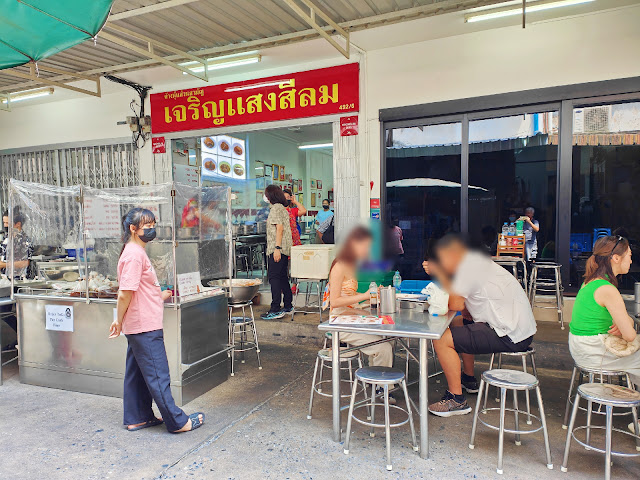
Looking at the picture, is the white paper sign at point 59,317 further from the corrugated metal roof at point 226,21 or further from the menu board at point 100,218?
the corrugated metal roof at point 226,21

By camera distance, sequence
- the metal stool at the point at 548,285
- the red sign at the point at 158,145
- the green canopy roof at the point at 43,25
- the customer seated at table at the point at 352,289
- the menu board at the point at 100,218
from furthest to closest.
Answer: the red sign at the point at 158,145, the metal stool at the point at 548,285, the menu board at the point at 100,218, the customer seated at table at the point at 352,289, the green canopy roof at the point at 43,25

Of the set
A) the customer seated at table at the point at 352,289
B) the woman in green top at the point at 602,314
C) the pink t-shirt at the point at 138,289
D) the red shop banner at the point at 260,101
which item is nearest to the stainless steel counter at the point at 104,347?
the pink t-shirt at the point at 138,289

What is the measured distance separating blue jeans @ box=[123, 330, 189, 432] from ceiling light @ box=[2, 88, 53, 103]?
20.2 ft

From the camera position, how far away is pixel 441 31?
519 cm

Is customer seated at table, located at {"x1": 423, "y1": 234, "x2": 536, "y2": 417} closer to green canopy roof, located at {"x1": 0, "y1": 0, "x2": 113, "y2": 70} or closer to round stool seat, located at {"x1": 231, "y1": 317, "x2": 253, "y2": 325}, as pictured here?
round stool seat, located at {"x1": 231, "y1": 317, "x2": 253, "y2": 325}

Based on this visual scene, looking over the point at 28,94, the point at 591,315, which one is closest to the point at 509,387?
the point at 591,315

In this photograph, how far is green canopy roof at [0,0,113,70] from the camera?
2248 millimetres

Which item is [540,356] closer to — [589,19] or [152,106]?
[589,19]

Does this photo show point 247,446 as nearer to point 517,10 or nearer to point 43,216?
point 43,216

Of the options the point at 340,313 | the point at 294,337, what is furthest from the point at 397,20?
the point at 294,337

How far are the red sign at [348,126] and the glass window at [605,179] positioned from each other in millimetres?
2575

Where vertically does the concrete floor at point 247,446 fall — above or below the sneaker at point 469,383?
below

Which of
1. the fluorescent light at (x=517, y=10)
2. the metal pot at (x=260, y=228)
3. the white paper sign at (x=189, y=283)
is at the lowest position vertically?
the white paper sign at (x=189, y=283)

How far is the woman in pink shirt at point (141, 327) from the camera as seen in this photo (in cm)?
296
